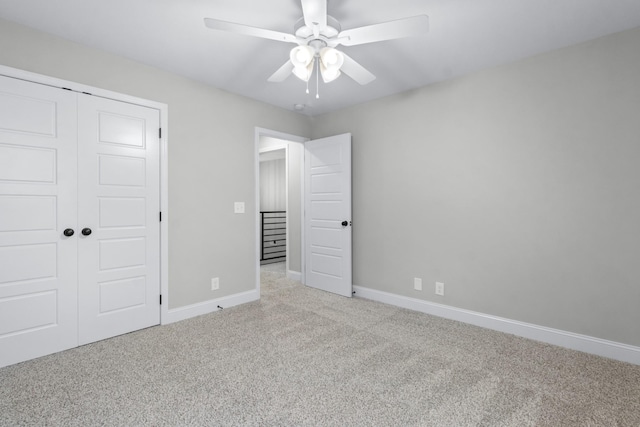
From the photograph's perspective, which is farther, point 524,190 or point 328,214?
point 328,214

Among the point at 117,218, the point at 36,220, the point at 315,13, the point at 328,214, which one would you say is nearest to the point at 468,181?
the point at 328,214

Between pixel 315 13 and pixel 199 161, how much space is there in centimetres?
205

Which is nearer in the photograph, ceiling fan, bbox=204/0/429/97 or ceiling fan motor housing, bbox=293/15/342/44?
ceiling fan, bbox=204/0/429/97

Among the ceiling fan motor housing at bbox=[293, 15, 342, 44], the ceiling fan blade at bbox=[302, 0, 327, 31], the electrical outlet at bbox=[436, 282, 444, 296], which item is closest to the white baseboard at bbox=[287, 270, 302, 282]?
the electrical outlet at bbox=[436, 282, 444, 296]

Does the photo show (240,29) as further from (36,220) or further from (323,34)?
(36,220)

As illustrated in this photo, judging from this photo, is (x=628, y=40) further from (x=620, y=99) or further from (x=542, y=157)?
(x=542, y=157)

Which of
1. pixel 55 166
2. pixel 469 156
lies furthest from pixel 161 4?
pixel 469 156

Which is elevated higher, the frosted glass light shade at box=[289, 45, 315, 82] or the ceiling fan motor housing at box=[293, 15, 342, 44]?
the ceiling fan motor housing at box=[293, 15, 342, 44]

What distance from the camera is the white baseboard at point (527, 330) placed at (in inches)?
91.0

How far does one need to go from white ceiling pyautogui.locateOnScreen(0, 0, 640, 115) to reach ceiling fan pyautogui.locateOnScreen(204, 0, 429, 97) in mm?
218

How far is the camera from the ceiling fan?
1.69 metres

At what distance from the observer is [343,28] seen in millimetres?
2268

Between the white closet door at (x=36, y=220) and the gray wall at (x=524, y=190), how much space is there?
2986 mm

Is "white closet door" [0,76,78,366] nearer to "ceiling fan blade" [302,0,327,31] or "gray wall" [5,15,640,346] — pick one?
"gray wall" [5,15,640,346]
